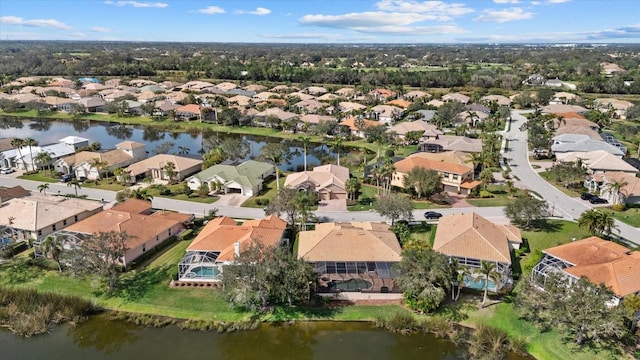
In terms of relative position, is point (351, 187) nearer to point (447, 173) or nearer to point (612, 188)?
point (447, 173)

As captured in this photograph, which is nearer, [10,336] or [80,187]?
[10,336]

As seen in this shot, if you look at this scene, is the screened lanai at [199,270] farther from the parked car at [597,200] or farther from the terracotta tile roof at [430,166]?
the parked car at [597,200]

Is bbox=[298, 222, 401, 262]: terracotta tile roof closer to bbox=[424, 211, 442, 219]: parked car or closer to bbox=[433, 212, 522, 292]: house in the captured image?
bbox=[433, 212, 522, 292]: house

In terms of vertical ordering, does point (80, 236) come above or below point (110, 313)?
above

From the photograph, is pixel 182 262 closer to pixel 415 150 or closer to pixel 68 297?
pixel 68 297

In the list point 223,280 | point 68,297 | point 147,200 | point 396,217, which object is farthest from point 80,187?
point 396,217

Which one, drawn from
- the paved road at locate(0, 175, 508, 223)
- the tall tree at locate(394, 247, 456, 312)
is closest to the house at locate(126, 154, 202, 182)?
the paved road at locate(0, 175, 508, 223)
